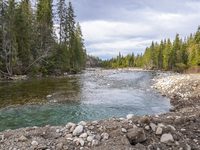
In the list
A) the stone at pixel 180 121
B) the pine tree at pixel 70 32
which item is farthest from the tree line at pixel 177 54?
the stone at pixel 180 121

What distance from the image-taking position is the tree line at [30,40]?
17.9 metres

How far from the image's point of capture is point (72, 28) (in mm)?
33375

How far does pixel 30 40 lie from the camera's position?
2261 centimetres

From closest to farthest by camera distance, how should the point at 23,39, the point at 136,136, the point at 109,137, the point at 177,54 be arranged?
the point at 136,136 → the point at 109,137 → the point at 23,39 → the point at 177,54

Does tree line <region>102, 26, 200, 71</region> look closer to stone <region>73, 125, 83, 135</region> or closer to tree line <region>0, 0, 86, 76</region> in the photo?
tree line <region>0, 0, 86, 76</region>

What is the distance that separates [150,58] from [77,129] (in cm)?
7319

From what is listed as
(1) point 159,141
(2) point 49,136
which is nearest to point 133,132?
(1) point 159,141

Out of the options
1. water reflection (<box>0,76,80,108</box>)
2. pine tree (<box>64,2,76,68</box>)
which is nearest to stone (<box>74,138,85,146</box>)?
water reflection (<box>0,76,80,108</box>)

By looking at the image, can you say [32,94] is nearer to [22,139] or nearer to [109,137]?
[22,139]

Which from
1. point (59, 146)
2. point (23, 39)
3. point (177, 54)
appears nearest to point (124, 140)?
point (59, 146)

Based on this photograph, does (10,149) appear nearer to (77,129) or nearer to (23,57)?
(77,129)

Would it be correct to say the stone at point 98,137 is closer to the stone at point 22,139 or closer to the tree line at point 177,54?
the stone at point 22,139

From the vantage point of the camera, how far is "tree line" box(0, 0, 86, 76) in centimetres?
1788

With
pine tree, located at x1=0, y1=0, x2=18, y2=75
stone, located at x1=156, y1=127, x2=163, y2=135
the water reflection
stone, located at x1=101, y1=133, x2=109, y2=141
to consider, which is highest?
pine tree, located at x1=0, y1=0, x2=18, y2=75
